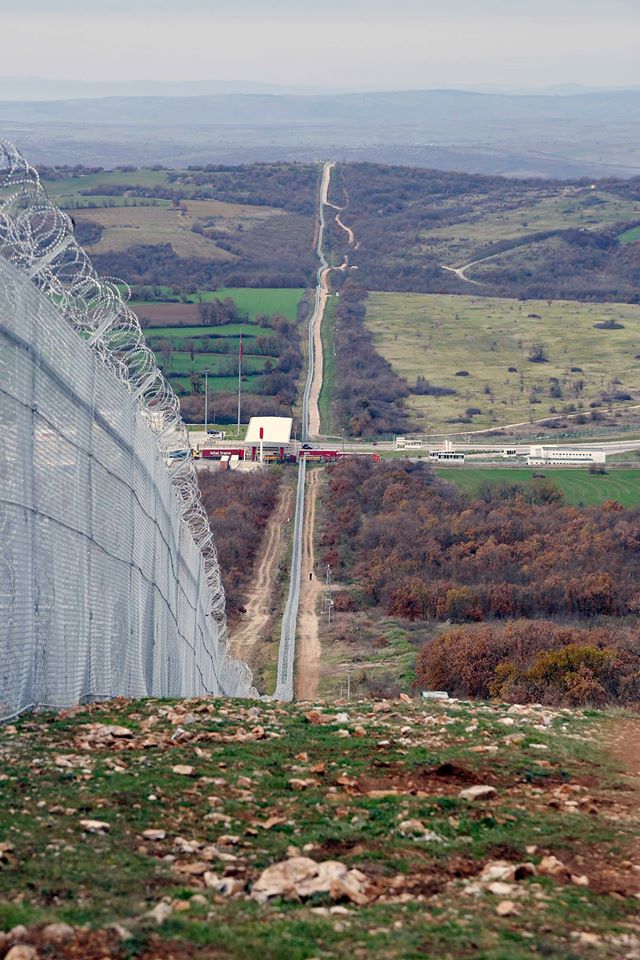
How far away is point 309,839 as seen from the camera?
7918mm

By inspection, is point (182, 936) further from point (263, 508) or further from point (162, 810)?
→ point (263, 508)

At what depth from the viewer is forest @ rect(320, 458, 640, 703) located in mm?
25422

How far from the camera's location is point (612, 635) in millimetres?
31266

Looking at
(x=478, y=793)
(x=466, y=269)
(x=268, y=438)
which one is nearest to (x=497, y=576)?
(x=268, y=438)

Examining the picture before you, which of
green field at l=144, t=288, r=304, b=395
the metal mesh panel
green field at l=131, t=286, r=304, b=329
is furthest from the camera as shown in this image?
green field at l=131, t=286, r=304, b=329

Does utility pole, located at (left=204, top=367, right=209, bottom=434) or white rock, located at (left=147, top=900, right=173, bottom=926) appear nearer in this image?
white rock, located at (left=147, top=900, right=173, bottom=926)

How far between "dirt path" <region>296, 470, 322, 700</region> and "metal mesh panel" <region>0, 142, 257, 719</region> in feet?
46.8

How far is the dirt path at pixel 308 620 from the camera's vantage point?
32.4 metres

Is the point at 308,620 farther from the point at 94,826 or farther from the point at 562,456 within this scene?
the point at 94,826

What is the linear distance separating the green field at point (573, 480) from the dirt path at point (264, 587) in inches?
330

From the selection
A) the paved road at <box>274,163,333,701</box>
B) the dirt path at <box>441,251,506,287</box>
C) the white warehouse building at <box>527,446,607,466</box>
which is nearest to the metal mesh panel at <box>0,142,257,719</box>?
the paved road at <box>274,163,333,701</box>

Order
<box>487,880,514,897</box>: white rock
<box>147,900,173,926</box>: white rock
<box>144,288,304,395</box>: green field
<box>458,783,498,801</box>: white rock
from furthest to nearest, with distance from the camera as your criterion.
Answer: <box>144,288,304,395</box>: green field, <box>458,783,498,801</box>: white rock, <box>487,880,514,897</box>: white rock, <box>147,900,173,926</box>: white rock

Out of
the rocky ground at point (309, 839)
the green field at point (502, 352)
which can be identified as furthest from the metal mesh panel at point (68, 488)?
the green field at point (502, 352)

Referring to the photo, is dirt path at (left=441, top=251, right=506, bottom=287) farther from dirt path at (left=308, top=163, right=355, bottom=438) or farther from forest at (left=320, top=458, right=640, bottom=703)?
forest at (left=320, top=458, right=640, bottom=703)
